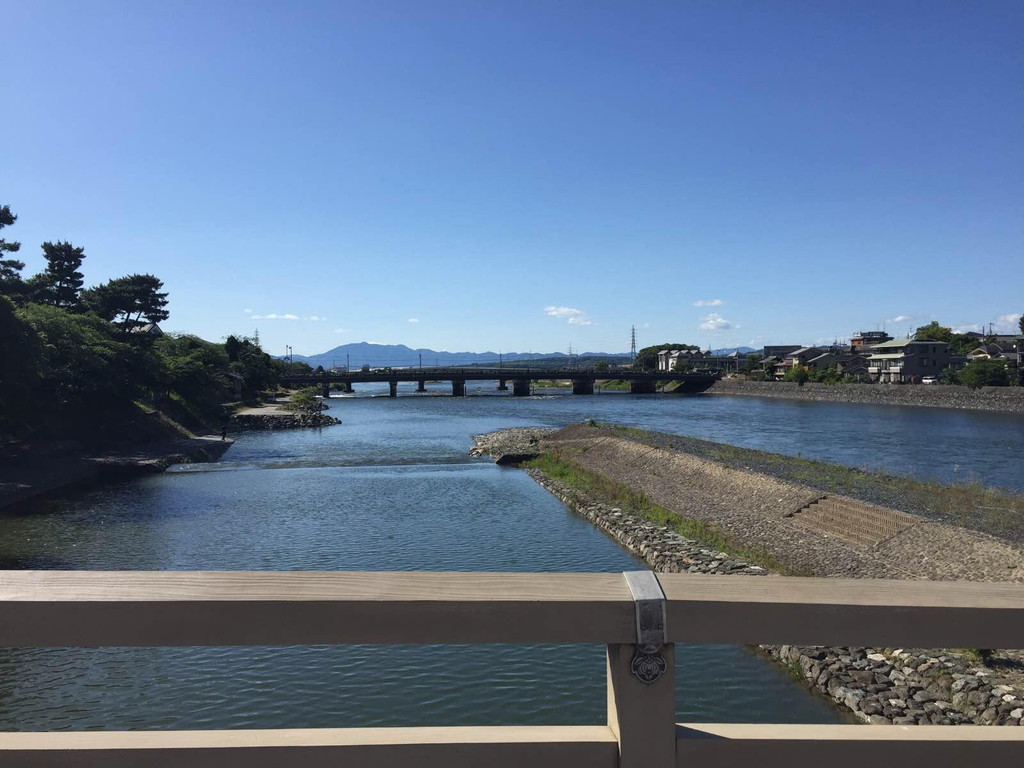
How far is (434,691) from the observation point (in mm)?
8875

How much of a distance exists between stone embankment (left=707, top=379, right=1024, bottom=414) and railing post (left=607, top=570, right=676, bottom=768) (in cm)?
6525

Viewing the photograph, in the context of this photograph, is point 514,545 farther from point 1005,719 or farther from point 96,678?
point 1005,719

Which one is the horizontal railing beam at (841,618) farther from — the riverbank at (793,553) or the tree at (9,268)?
the tree at (9,268)

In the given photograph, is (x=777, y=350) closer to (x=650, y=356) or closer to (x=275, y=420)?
(x=650, y=356)

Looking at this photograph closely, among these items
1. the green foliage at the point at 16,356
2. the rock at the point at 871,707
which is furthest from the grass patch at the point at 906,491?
the green foliage at the point at 16,356

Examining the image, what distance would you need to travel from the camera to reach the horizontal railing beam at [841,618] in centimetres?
174

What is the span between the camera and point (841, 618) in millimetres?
1770

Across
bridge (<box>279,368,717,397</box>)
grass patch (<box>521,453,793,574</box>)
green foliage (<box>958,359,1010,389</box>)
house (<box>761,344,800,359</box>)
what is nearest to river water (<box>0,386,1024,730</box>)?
grass patch (<box>521,453,793,574</box>)

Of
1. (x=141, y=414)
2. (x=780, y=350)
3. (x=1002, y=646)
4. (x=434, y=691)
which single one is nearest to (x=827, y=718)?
(x=434, y=691)

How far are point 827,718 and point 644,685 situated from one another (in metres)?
7.95

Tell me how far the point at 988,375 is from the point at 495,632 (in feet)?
241

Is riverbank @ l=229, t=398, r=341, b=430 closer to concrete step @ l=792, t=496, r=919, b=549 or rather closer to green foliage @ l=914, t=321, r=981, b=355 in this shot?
concrete step @ l=792, t=496, r=919, b=549

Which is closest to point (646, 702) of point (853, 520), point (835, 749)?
point (835, 749)

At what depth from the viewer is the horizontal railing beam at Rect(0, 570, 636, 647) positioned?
167 cm
